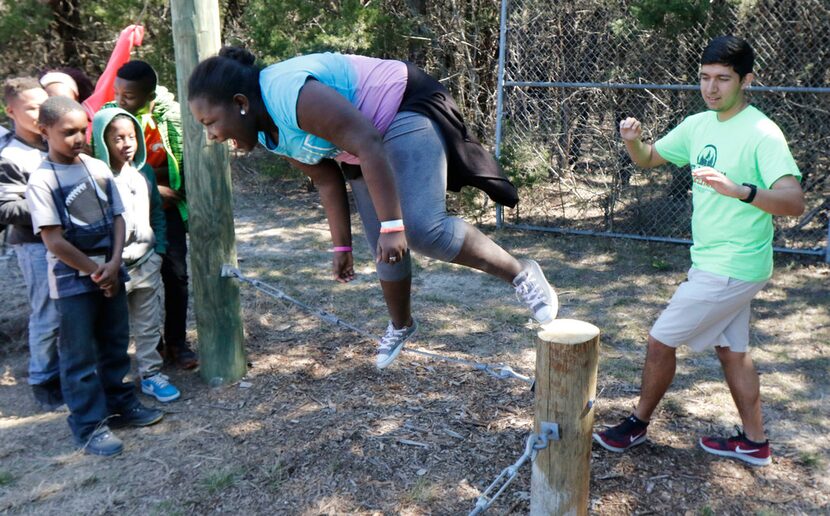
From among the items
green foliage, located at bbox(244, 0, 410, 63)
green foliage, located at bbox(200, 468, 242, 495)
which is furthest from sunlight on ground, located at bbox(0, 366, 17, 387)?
green foliage, located at bbox(244, 0, 410, 63)

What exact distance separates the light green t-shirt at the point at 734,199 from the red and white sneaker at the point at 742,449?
795 millimetres

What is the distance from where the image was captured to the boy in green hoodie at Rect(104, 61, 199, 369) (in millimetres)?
3877

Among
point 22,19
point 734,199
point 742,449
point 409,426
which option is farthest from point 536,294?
point 22,19

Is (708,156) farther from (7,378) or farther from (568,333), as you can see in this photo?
(7,378)

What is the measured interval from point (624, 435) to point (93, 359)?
2.48 metres

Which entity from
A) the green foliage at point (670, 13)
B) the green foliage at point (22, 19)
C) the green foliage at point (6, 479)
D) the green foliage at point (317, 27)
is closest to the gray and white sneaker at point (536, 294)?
the green foliage at point (6, 479)

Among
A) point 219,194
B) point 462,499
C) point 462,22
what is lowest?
point 462,499

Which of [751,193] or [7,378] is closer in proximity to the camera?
[751,193]

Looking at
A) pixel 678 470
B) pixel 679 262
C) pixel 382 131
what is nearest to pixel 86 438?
pixel 382 131

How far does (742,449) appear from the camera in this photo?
3.10 meters

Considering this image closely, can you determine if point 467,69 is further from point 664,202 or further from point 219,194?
point 219,194

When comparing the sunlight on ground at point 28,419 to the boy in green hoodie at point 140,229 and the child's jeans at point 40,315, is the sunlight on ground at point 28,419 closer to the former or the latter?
the child's jeans at point 40,315

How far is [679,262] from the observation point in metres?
6.34

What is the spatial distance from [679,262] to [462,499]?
164 inches
